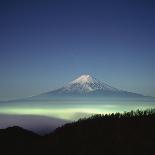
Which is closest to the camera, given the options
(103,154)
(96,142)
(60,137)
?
(103,154)

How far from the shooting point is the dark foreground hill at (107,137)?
68.4 ft

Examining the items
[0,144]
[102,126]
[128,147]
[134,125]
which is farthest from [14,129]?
[128,147]

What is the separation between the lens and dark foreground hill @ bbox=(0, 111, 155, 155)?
20.8 metres

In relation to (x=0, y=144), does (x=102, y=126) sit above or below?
above

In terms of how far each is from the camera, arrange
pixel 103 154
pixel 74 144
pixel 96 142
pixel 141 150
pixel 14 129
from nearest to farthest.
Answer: pixel 141 150 < pixel 103 154 < pixel 96 142 < pixel 74 144 < pixel 14 129

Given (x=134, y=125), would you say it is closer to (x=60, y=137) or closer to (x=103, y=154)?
(x=103, y=154)

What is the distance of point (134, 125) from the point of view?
81.7 feet

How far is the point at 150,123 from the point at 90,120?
347 inches

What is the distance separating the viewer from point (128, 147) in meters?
20.6

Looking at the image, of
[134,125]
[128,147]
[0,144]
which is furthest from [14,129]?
[128,147]

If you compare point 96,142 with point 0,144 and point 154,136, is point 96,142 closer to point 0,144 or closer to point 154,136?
point 154,136

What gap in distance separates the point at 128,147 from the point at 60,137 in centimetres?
1092

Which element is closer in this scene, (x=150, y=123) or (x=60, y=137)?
(x=150, y=123)

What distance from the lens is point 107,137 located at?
23969mm
